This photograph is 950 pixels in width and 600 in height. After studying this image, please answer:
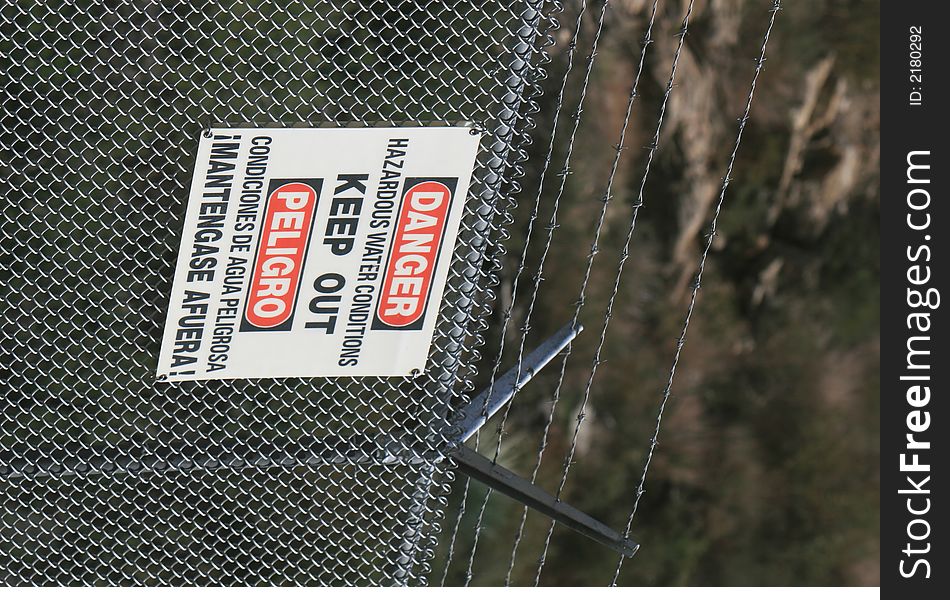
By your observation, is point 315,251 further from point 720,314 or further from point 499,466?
point 720,314

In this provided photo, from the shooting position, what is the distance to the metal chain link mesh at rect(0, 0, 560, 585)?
2.33 meters

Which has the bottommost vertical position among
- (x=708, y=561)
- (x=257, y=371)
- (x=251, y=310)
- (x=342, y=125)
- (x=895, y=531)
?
(x=708, y=561)

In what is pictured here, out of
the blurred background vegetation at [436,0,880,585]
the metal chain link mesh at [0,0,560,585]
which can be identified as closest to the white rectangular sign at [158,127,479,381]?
the metal chain link mesh at [0,0,560,585]

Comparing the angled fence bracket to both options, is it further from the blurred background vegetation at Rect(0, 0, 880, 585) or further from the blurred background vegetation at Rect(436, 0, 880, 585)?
the blurred background vegetation at Rect(436, 0, 880, 585)

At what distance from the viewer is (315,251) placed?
2223 millimetres

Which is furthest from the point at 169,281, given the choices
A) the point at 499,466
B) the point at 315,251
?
the point at 499,466

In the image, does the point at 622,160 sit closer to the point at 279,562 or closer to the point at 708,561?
the point at 708,561

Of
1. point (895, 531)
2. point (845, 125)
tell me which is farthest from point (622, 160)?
point (895, 531)

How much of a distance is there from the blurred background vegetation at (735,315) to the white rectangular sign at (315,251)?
11.2ft

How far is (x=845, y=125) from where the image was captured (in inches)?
267

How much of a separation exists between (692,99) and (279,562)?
170 inches

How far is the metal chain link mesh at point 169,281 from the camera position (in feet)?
7.66

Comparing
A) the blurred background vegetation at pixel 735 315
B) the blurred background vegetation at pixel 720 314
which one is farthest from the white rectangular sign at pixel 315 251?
the blurred background vegetation at pixel 735 315

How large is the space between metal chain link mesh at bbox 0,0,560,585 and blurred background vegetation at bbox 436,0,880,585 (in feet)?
10.0
